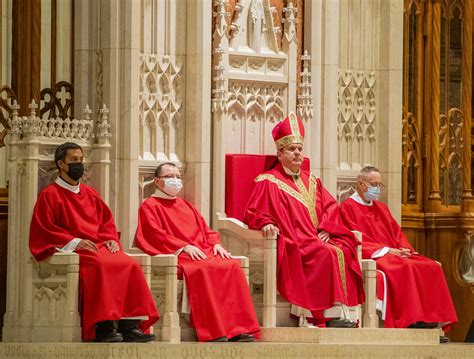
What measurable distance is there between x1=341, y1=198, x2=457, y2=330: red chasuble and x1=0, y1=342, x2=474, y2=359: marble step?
3.02ft

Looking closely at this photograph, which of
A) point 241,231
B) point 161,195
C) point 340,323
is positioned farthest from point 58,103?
point 340,323

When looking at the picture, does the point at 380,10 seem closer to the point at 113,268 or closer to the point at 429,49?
the point at 429,49

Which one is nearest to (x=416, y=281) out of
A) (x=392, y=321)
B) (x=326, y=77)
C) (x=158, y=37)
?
(x=392, y=321)

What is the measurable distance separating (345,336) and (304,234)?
962mm

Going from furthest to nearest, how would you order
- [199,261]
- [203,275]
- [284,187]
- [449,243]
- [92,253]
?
[449,243] < [284,187] < [199,261] < [203,275] < [92,253]

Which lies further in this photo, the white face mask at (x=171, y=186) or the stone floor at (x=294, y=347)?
the white face mask at (x=171, y=186)

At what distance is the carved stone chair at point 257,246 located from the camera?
13422 millimetres

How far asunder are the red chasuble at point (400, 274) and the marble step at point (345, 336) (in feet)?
1.58

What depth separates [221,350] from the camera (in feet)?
40.7

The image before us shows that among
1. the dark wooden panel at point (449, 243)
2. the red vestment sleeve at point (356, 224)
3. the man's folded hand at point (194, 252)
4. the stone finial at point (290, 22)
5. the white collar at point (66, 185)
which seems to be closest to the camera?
the white collar at point (66, 185)

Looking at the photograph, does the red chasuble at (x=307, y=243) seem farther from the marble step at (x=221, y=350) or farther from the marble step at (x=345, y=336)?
the marble step at (x=221, y=350)

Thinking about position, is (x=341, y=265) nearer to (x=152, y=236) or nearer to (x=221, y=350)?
(x=152, y=236)

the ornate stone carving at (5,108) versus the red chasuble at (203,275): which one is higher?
the ornate stone carving at (5,108)

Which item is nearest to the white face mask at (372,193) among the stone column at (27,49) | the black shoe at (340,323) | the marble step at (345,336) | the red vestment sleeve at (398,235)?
the red vestment sleeve at (398,235)
